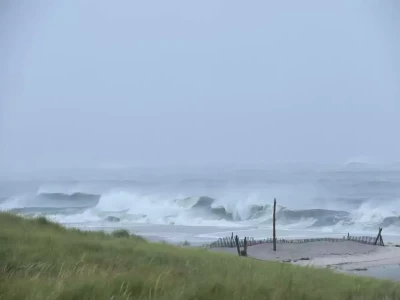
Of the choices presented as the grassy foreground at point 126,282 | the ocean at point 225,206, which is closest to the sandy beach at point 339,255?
the ocean at point 225,206

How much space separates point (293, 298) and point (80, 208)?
49.2 metres

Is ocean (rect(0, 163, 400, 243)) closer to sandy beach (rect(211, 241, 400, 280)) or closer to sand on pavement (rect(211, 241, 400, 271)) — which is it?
sand on pavement (rect(211, 241, 400, 271))

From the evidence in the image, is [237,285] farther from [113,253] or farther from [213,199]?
[213,199]

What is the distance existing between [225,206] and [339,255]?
86.9 feet

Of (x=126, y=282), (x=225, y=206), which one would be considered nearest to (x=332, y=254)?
Answer: (x=126, y=282)

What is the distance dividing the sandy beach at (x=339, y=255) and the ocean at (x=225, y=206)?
5.96 metres

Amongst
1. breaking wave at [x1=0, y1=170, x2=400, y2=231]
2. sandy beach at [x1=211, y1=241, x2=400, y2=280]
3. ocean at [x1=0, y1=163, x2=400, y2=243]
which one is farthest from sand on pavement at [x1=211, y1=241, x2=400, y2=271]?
breaking wave at [x1=0, y1=170, x2=400, y2=231]

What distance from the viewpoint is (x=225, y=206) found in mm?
48531

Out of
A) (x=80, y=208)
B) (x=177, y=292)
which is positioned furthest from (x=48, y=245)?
(x=80, y=208)

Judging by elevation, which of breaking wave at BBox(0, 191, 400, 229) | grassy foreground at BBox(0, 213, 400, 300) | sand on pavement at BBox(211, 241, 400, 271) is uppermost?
grassy foreground at BBox(0, 213, 400, 300)

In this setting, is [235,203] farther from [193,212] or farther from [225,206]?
[193,212]

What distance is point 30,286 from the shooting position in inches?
179

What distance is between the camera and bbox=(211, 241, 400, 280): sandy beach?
61.3ft

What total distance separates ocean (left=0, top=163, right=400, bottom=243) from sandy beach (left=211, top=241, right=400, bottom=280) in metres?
5.96
